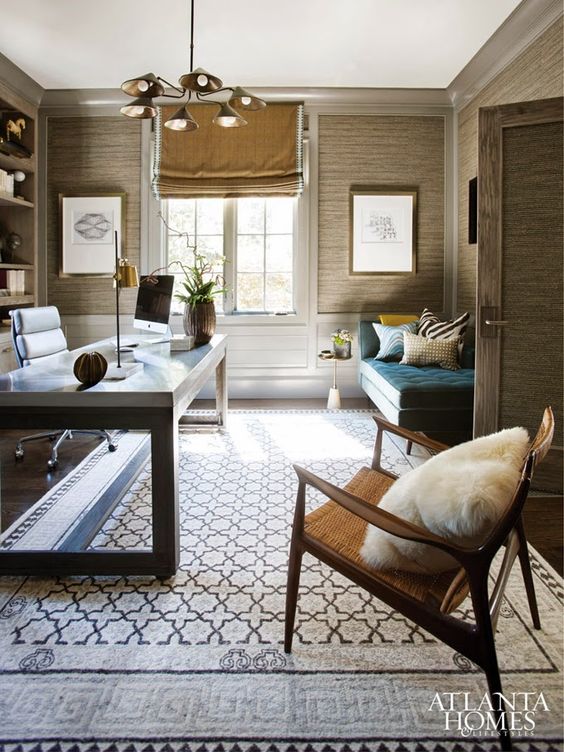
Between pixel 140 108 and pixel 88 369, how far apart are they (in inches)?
64.7

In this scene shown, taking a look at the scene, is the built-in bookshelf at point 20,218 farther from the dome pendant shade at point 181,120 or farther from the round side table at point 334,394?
the round side table at point 334,394

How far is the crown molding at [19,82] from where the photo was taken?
14.3 ft

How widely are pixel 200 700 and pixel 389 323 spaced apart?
4.11 m

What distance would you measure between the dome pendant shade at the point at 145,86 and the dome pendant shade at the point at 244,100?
0.41m

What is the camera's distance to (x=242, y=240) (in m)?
5.32

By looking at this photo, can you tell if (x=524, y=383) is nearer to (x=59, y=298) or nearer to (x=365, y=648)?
(x=365, y=648)

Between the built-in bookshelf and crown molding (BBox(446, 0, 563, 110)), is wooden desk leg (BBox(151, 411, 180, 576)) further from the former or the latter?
crown molding (BBox(446, 0, 563, 110))

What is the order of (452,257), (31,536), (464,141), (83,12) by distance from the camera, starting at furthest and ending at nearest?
(452,257), (464,141), (83,12), (31,536)

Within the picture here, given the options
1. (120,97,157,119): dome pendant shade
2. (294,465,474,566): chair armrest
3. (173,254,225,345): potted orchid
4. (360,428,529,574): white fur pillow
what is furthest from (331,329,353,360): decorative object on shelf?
(294,465,474,566): chair armrest

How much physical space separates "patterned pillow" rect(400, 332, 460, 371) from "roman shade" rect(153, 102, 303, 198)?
1981 millimetres

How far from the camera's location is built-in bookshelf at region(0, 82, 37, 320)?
470 centimetres

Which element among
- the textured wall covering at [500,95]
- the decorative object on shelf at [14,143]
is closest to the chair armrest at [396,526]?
the textured wall covering at [500,95]

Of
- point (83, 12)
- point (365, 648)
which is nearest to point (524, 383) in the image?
point (365, 648)

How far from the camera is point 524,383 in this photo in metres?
2.89
